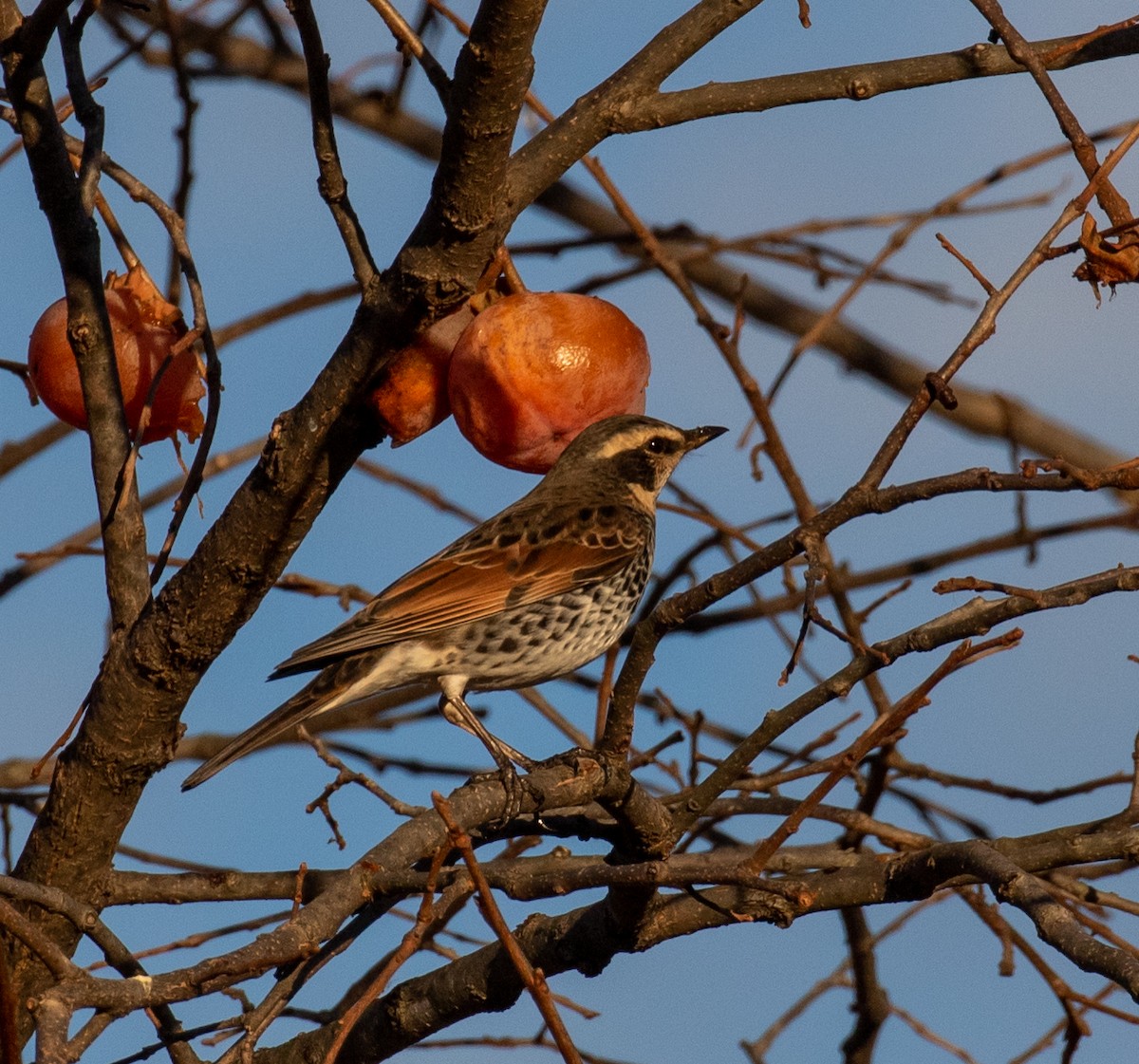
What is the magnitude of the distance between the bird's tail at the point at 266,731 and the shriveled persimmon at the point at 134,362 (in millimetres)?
986

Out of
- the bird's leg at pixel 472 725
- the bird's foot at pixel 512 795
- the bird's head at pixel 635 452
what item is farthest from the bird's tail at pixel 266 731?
the bird's head at pixel 635 452

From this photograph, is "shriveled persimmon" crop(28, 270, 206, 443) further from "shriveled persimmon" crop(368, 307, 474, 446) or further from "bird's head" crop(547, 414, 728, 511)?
"bird's head" crop(547, 414, 728, 511)

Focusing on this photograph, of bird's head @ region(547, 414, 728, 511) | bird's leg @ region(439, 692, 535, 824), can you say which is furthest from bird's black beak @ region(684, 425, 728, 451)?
bird's leg @ region(439, 692, 535, 824)

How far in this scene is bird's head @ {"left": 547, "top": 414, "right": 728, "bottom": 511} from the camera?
649cm

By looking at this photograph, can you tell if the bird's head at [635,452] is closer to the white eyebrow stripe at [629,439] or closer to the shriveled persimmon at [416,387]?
the white eyebrow stripe at [629,439]

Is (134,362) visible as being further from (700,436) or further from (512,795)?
(700,436)

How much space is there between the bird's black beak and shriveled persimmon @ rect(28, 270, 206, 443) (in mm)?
2748

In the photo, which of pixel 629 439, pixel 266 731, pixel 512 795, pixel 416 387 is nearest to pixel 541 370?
pixel 416 387

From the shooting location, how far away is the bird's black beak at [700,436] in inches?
254

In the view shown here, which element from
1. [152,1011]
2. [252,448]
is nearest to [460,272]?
[152,1011]

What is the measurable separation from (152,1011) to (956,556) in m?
4.13

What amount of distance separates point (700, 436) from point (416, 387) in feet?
9.41

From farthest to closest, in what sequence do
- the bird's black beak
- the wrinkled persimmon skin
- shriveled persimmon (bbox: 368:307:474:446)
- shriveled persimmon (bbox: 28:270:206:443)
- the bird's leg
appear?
the bird's black beak < the bird's leg < shriveled persimmon (bbox: 28:270:206:443) < the wrinkled persimmon skin < shriveled persimmon (bbox: 368:307:474:446)

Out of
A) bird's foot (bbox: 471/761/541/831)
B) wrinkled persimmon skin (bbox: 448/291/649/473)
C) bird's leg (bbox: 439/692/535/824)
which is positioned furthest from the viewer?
bird's leg (bbox: 439/692/535/824)
